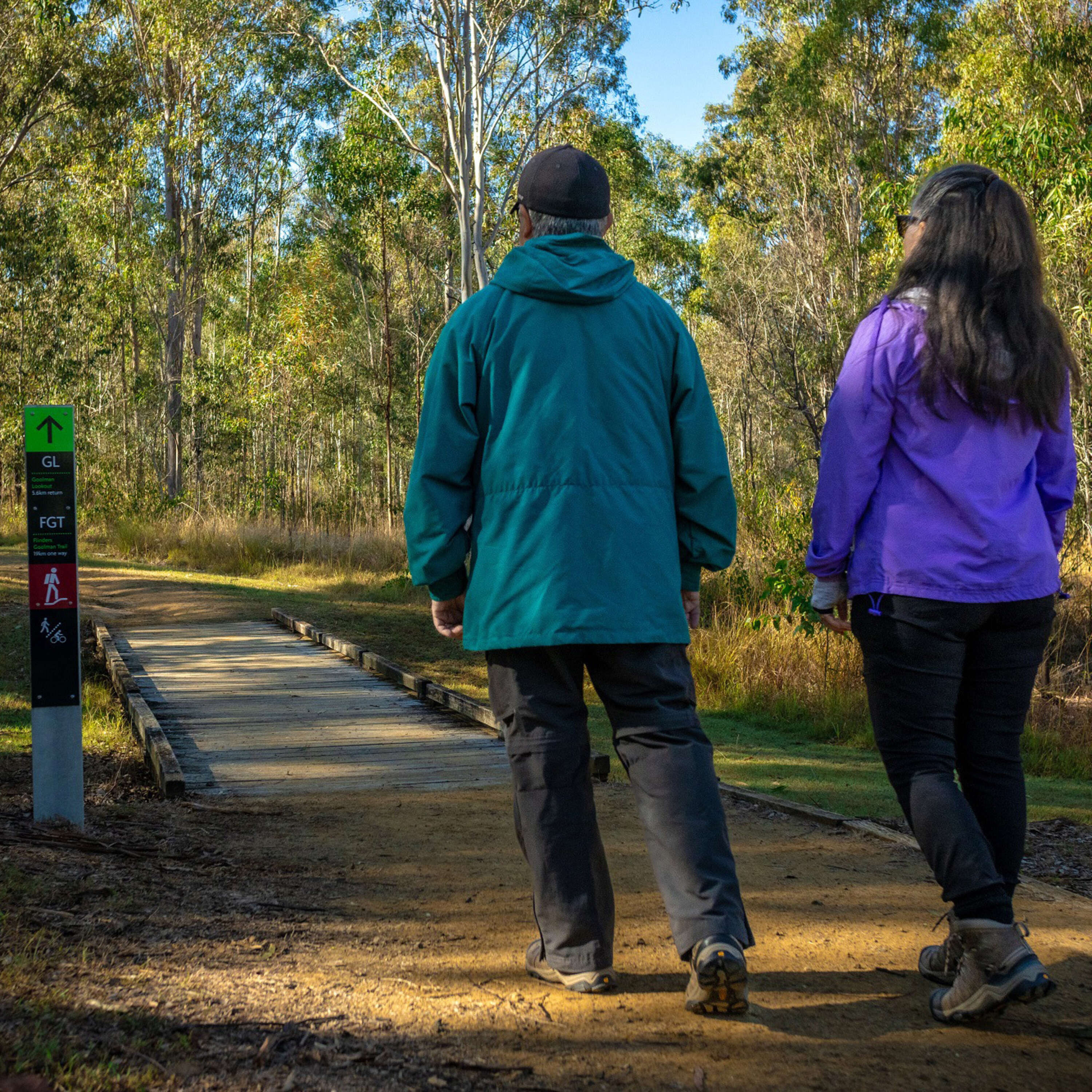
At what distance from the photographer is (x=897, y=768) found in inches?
104

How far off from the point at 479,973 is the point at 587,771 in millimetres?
568

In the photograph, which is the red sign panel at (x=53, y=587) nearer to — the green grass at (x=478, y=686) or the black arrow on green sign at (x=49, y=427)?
the black arrow on green sign at (x=49, y=427)

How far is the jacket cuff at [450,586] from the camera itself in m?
2.73

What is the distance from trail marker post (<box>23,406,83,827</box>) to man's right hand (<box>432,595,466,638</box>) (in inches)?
72.0

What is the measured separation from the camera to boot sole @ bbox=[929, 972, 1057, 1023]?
240 centimetres

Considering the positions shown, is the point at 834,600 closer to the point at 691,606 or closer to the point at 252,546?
the point at 691,606

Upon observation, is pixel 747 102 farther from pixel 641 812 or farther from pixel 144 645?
pixel 641 812

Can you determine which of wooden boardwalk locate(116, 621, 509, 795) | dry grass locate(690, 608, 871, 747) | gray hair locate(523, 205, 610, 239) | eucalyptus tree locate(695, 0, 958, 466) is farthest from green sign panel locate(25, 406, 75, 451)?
eucalyptus tree locate(695, 0, 958, 466)

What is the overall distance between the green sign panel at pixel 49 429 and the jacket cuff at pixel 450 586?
197cm

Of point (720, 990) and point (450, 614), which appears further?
point (450, 614)

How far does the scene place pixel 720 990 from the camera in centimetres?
245

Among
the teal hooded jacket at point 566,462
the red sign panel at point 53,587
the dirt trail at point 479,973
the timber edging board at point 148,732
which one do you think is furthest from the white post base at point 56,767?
the teal hooded jacket at point 566,462

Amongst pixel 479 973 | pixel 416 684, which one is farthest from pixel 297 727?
pixel 479 973

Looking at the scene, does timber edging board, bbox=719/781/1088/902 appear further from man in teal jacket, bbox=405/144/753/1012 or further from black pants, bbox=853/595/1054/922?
man in teal jacket, bbox=405/144/753/1012
